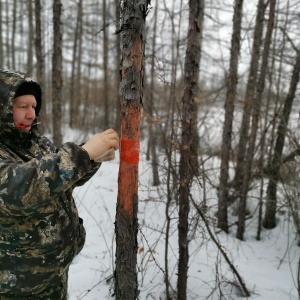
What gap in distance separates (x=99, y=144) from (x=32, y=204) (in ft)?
1.38

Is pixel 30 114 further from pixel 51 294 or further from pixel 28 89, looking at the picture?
pixel 51 294

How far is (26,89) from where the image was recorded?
5.33 feet

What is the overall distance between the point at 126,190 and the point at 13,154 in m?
0.75

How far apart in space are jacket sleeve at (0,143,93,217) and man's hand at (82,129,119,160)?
0.09 meters

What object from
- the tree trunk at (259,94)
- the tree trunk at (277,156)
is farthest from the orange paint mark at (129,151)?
the tree trunk at (277,156)

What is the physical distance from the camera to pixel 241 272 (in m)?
4.17

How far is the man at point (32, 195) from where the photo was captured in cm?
131

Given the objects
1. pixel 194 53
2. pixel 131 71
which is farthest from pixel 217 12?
pixel 131 71

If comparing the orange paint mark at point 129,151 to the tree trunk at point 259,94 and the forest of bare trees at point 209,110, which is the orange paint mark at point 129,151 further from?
the tree trunk at point 259,94

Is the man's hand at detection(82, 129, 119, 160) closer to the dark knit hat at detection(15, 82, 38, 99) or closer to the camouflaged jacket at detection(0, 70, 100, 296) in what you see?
the camouflaged jacket at detection(0, 70, 100, 296)

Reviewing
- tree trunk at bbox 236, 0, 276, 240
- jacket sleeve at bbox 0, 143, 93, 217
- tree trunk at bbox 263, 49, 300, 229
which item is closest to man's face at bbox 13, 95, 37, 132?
jacket sleeve at bbox 0, 143, 93, 217

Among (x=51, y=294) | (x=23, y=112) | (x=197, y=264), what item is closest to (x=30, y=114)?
(x=23, y=112)

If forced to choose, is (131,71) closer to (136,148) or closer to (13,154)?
(136,148)

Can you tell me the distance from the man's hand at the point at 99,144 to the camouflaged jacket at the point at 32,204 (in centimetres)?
5
